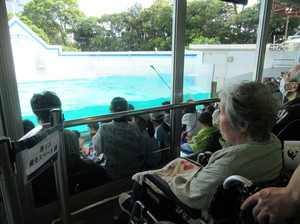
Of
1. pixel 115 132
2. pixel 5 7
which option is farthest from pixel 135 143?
pixel 5 7

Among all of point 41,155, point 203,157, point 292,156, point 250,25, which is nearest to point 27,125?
point 41,155

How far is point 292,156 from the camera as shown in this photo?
3.55 feet

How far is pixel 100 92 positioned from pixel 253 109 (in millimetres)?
1598

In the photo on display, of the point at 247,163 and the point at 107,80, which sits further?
the point at 107,80

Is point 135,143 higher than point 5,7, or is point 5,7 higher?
point 5,7

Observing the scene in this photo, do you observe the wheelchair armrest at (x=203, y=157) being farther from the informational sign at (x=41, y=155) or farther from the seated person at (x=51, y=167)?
the informational sign at (x=41, y=155)

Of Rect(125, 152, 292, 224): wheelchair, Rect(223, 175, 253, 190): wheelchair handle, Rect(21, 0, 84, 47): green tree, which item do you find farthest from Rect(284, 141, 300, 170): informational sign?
Rect(21, 0, 84, 47): green tree

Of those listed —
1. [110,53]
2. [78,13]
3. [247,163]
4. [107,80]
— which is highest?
[78,13]

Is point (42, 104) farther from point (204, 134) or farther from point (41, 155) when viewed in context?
point (204, 134)

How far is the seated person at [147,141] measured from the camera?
188 centimetres

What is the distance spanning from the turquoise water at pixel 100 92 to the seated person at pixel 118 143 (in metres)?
0.15

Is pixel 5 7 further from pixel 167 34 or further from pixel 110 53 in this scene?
pixel 167 34

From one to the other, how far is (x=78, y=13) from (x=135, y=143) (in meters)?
1.14

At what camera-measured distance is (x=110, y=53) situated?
6.40ft
